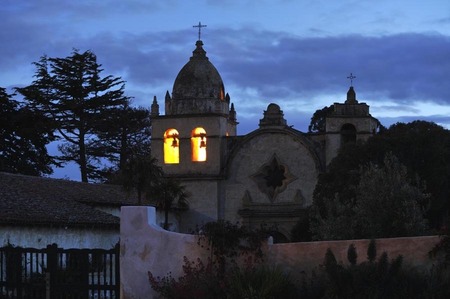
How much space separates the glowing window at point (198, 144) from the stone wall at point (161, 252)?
3858cm

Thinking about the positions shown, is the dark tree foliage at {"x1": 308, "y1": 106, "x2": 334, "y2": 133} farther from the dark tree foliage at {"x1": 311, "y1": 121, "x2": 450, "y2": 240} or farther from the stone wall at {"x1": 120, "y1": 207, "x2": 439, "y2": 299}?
the stone wall at {"x1": 120, "y1": 207, "x2": 439, "y2": 299}

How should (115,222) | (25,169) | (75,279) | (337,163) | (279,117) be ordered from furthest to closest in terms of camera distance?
(25,169), (279,117), (337,163), (115,222), (75,279)

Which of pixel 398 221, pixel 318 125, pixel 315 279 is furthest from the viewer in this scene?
pixel 318 125

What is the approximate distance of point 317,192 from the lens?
156ft

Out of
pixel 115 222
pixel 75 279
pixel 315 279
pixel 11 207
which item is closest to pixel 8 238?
pixel 11 207

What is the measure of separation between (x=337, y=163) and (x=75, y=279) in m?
28.3

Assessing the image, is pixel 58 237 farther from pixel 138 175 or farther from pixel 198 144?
pixel 198 144

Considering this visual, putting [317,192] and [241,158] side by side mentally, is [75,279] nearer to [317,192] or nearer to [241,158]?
[317,192]

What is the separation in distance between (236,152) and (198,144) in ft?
8.09

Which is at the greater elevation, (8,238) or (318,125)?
(318,125)

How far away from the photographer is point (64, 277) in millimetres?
20625

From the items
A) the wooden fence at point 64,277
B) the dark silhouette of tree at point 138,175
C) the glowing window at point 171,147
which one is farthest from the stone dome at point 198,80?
the wooden fence at point 64,277

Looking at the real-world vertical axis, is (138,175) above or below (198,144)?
below

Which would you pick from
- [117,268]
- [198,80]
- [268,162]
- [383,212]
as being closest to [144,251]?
[117,268]
